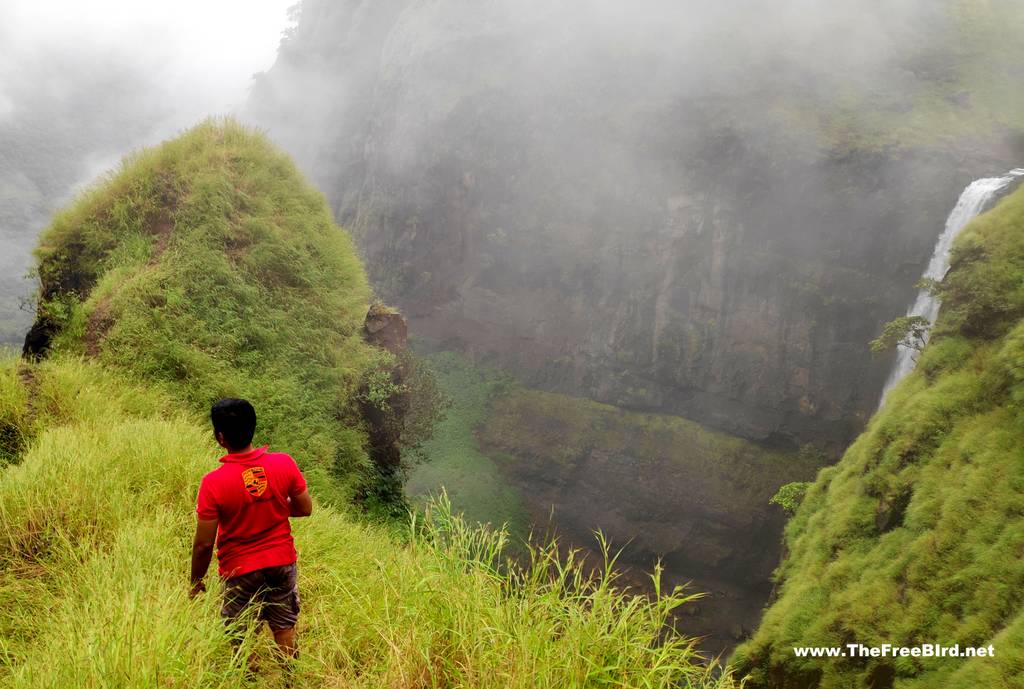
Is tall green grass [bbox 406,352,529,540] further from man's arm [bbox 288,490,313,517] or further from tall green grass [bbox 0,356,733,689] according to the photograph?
man's arm [bbox 288,490,313,517]

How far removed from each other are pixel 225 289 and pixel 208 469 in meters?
4.53

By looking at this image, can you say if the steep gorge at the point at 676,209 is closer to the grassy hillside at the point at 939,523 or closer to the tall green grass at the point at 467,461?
the tall green grass at the point at 467,461

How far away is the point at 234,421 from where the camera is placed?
9.37ft

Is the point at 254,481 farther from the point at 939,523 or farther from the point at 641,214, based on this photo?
the point at 641,214

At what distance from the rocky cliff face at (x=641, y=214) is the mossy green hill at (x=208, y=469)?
27.9 meters

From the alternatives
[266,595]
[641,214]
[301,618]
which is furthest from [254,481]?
[641,214]

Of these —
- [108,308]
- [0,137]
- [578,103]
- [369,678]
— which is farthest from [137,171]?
[0,137]

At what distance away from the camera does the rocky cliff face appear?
30.2 metres

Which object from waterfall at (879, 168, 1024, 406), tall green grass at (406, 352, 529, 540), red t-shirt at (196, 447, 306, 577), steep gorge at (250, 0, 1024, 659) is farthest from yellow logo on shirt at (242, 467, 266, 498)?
steep gorge at (250, 0, 1024, 659)

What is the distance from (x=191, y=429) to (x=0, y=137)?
6478cm

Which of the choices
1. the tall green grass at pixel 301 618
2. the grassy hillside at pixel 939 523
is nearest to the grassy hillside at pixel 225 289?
the tall green grass at pixel 301 618

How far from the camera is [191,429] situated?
18.8ft

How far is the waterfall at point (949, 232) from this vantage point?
22.7 metres

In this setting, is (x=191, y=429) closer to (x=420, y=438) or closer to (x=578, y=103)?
(x=420, y=438)
